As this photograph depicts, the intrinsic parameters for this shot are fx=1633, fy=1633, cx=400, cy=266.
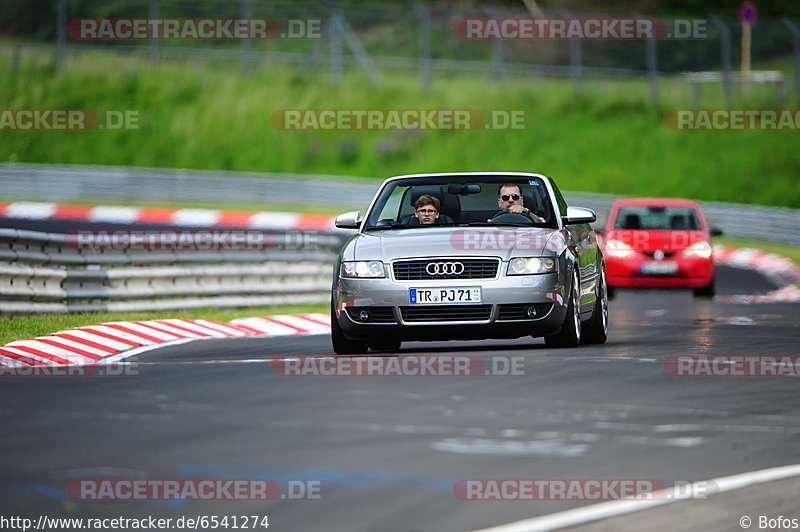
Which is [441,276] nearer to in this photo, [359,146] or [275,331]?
[275,331]

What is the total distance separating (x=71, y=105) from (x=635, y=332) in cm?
3861

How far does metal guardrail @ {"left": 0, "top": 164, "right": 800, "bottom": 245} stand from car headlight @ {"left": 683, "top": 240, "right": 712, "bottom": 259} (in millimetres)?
17977

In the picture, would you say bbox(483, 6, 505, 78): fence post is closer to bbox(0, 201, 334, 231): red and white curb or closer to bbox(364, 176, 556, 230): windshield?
bbox(0, 201, 334, 231): red and white curb

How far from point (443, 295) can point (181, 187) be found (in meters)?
33.1

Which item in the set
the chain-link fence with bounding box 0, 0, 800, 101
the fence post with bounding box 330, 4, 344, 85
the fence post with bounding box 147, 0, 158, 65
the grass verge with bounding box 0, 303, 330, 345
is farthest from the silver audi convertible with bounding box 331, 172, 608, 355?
the fence post with bounding box 330, 4, 344, 85

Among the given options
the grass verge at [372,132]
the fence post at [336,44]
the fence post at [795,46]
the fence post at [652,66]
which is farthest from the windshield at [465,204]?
the grass verge at [372,132]

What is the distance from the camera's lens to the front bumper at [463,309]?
12.6 meters

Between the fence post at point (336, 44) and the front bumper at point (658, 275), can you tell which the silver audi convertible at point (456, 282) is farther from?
the fence post at point (336, 44)

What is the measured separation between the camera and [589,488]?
7062 millimetres

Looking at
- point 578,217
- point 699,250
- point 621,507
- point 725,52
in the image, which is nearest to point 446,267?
point 578,217

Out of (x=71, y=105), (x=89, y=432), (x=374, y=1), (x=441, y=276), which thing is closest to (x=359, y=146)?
(x=71, y=105)

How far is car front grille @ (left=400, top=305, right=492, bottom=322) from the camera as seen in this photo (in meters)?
12.6

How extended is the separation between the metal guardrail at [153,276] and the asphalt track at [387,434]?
197 inches

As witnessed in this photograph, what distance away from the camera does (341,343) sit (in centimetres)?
1311
